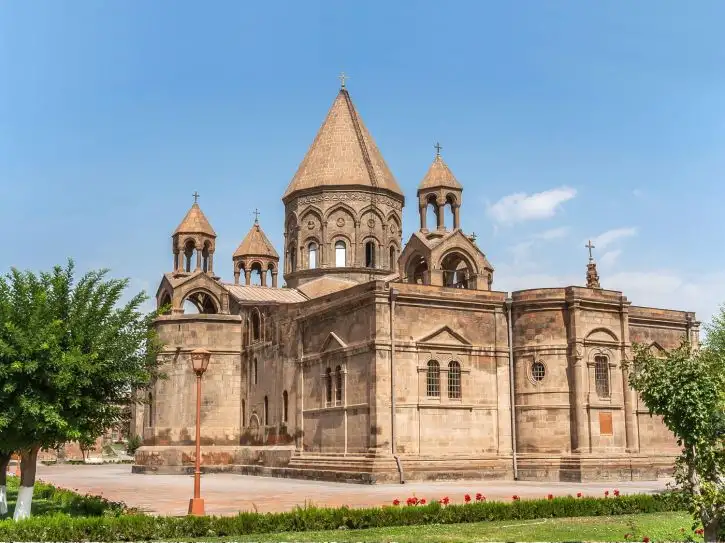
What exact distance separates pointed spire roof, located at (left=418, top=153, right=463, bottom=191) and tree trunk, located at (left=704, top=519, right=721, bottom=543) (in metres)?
25.4

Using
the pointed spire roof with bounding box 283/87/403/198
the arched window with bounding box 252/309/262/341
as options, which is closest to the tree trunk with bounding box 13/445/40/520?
the arched window with bounding box 252/309/262/341

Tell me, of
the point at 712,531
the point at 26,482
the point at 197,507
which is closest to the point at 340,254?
the point at 197,507

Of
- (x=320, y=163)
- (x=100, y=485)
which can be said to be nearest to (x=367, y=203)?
(x=320, y=163)

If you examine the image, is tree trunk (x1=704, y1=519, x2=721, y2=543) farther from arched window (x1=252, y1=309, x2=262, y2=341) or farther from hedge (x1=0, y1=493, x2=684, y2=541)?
arched window (x1=252, y1=309, x2=262, y2=341)

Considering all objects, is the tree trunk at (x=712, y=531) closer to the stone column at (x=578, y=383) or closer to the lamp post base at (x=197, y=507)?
the lamp post base at (x=197, y=507)

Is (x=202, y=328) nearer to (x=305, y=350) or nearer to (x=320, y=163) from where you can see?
(x=305, y=350)

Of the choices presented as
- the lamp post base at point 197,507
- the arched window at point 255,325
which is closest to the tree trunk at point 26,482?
the lamp post base at point 197,507

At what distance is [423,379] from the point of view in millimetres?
30094

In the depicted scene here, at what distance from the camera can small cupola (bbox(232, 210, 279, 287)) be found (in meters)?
47.4

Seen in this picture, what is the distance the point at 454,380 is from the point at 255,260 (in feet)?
64.8

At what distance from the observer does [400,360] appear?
29734 mm

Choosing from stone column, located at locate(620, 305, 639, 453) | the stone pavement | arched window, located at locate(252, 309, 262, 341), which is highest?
arched window, located at locate(252, 309, 262, 341)

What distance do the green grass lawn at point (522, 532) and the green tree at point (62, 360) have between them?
13.3ft

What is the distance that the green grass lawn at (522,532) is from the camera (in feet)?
45.4
